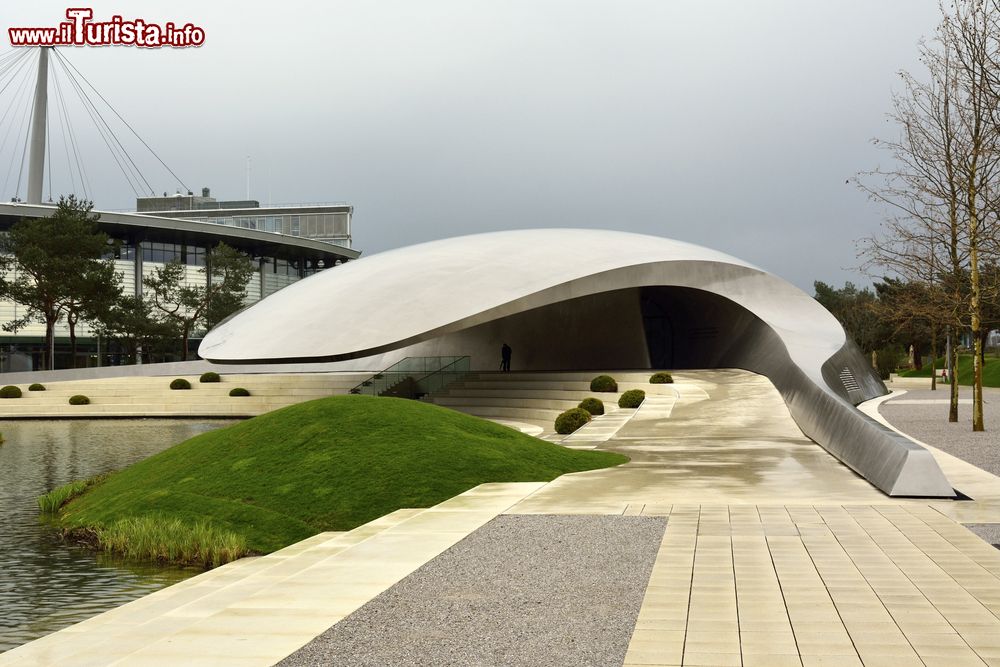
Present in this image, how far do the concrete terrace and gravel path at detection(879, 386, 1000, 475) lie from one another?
180 cm

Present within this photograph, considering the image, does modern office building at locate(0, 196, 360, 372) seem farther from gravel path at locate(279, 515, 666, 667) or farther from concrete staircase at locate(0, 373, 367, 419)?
gravel path at locate(279, 515, 666, 667)

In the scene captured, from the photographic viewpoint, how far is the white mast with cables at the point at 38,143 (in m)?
65.4

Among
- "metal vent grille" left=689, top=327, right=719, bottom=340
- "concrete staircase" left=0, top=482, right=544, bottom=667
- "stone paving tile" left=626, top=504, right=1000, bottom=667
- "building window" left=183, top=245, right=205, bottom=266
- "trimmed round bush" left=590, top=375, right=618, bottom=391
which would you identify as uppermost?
"building window" left=183, top=245, right=205, bottom=266

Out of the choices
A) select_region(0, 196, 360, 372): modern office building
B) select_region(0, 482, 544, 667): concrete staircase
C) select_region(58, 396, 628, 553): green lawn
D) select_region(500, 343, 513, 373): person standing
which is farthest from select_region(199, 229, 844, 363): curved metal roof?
select_region(0, 196, 360, 372): modern office building

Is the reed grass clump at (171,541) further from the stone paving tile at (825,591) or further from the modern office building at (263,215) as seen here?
the modern office building at (263,215)

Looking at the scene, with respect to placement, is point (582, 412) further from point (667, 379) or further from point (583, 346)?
point (583, 346)

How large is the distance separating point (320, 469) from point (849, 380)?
18.0 metres

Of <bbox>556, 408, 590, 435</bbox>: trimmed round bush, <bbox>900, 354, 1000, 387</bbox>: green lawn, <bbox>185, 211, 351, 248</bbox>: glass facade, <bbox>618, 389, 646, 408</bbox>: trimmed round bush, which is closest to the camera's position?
<bbox>556, 408, 590, 435</bbox>: trimmed round bush

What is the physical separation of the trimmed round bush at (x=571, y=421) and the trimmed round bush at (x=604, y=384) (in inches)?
226

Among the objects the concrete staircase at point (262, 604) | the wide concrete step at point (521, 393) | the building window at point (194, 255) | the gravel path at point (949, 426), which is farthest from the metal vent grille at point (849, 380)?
the building window at point (194, 255)

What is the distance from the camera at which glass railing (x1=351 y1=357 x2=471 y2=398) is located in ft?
101

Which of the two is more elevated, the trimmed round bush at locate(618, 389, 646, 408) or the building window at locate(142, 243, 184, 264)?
the building window at locate(142, 243, 184, 264)

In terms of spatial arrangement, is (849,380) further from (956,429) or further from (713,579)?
(713,579)

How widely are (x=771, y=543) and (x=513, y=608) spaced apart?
2.83 m
